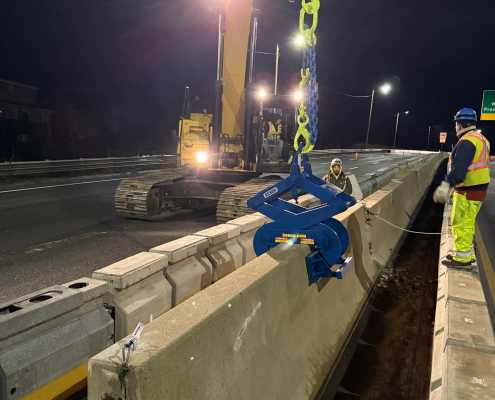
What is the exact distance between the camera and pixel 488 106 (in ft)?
123

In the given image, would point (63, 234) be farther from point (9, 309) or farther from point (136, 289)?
point (9, 309)

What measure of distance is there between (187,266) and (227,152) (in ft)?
Result: 19.8

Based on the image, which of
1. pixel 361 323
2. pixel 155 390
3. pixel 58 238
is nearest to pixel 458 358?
pixel 361 323

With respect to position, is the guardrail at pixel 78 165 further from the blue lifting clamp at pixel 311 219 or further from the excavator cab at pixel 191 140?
the blue lifting clamp at pixel 311 219

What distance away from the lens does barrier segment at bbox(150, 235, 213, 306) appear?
446 cm

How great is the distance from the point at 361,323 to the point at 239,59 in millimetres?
6748

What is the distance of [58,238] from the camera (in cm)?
808

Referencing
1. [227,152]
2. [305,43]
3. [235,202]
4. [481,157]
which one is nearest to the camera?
[305,43]

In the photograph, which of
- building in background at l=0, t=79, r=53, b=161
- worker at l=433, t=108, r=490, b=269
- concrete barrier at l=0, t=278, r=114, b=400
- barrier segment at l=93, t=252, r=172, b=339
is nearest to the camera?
concrete barrier at l=0, t=278, r=114, b=400

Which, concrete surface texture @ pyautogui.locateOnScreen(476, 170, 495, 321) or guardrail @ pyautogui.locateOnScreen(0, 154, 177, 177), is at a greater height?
guardrail @ pyautogui.locateOnScreen(0, 154, 177, 177)

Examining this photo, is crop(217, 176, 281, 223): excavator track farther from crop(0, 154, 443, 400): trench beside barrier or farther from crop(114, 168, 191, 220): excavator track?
crop(0, 154, 443, 400): trench beside barrier

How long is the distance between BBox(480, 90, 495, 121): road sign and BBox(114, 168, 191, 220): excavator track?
3528 cm

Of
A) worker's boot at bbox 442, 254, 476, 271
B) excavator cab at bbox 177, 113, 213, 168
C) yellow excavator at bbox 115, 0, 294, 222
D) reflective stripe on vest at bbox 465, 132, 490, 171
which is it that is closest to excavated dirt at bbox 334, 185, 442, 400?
worker's boot at bbox 442, 254, 476, 271

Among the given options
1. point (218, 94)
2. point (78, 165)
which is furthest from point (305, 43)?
point (78, 165)
